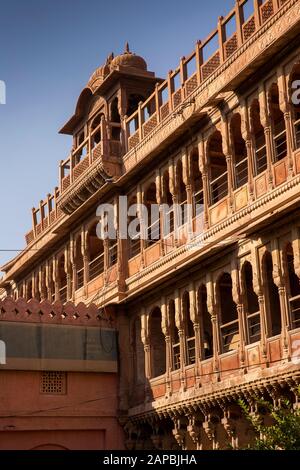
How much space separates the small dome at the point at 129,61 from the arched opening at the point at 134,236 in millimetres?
4599

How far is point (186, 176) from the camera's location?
59.8ft

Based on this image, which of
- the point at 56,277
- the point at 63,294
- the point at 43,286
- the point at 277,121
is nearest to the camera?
the point at 277,121

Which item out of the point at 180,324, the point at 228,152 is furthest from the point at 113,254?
the point at 228,152

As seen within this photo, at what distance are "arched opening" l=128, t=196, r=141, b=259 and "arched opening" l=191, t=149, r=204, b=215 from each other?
1.63 meters

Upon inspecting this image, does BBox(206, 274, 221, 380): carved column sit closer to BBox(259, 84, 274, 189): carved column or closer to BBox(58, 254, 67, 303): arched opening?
BBox(259, 84, 274, 189): carved column

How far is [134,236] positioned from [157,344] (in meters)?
2.56

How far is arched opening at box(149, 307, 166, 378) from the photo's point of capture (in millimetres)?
20109

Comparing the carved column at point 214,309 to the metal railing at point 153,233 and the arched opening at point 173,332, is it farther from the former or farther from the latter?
the metal railing at point 153,233

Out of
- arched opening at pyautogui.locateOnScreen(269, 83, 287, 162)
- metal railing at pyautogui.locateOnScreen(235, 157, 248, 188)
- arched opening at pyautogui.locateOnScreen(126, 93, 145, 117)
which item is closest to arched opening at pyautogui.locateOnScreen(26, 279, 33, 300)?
arched opening at pyautogui.locateOnScreen(126, 93, 145, 117)

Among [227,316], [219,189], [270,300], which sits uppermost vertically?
[219,189]

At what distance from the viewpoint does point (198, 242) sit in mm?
17422

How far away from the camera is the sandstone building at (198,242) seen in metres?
15.1

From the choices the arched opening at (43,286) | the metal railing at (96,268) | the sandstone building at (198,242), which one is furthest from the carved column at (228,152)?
the arched opening at (43,286)

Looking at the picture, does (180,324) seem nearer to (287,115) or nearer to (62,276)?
(287,115)
